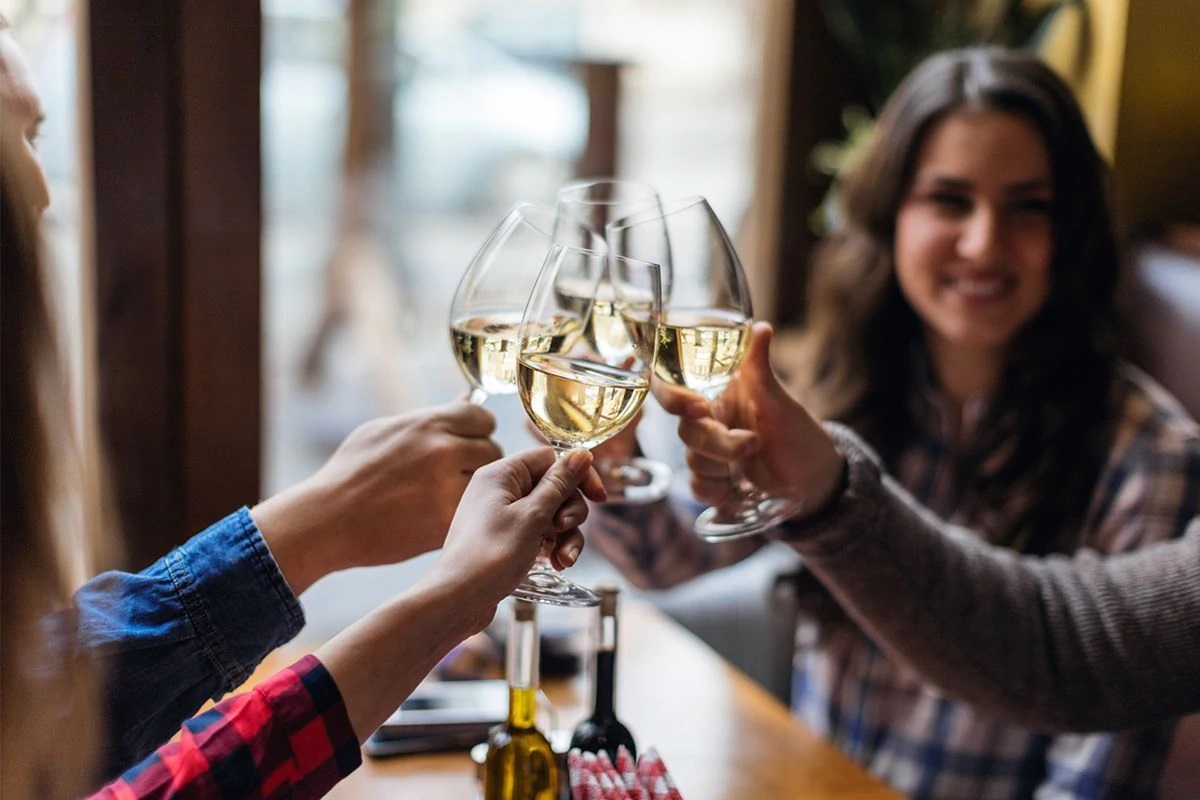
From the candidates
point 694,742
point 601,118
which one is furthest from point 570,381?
point 601,118

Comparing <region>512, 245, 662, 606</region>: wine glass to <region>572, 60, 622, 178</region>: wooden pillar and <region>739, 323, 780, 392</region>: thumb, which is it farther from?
<region>572, 60, 622, 178</region>: wooden pillar

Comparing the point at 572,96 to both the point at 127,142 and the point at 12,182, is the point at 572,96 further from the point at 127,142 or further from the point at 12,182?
the point at 12,182

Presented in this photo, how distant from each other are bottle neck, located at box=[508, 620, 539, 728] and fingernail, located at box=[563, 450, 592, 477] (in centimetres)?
17

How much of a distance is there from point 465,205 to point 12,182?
470 centimetres

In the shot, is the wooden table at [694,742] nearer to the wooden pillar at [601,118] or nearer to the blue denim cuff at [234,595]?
the blue denim cuff at [234,595]

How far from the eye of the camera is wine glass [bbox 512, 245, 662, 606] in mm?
823

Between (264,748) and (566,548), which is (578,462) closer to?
(566,548)

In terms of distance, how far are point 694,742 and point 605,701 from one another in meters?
0.23

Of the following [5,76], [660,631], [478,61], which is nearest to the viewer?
[5,76]

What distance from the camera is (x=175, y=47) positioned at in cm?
154

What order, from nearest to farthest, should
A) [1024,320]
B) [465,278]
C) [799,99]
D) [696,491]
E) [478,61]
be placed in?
[465,278] < [696,491] < [1024,320] < [799,99] < [478,61]

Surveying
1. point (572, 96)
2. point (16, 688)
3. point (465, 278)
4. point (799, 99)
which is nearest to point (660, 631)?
point (465, 278)

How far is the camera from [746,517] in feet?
3.72

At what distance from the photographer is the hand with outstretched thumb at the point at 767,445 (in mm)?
1147
